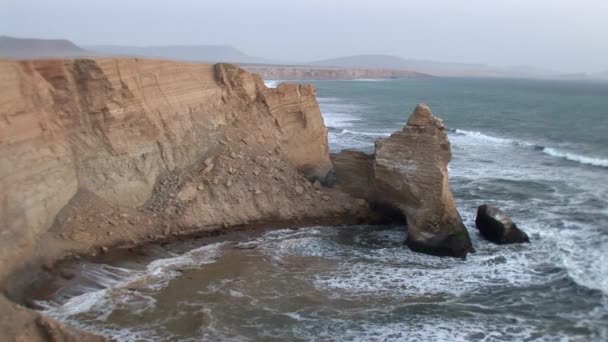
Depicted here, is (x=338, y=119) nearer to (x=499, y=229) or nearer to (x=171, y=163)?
(x=171, y=163)

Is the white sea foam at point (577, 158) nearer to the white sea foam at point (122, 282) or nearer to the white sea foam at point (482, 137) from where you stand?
the white sea foam at point (482, 137)

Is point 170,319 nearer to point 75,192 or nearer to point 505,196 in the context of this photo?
point 75,192

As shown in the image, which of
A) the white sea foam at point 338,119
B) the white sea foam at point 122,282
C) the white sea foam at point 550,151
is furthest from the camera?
the white sea foam at point 338,119

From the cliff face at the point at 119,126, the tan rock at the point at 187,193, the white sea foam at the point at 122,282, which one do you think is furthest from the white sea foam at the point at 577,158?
the white sea foam at the point at 122,282

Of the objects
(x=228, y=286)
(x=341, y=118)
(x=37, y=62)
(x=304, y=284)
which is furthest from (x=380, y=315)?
(x=341, y=118)

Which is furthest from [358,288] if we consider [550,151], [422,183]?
[550,151]

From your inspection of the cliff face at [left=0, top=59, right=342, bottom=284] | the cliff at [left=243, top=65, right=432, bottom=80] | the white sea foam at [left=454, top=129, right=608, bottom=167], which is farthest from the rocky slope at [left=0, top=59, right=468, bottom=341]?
the cliff at [left=243, top=65, right=432, bottom=80]
